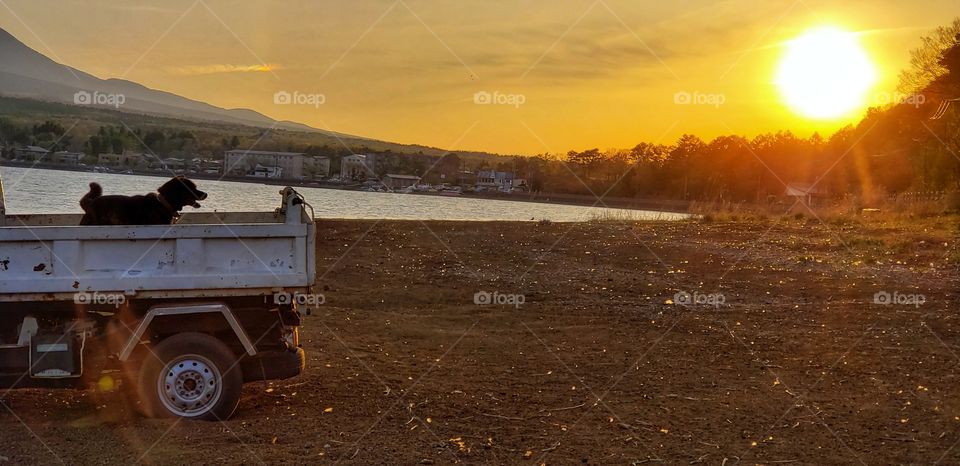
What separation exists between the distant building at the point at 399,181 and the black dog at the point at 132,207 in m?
34.7

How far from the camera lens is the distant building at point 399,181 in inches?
1657

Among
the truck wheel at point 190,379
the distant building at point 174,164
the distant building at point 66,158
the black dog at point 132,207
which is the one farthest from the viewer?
the distant building at point 66,158

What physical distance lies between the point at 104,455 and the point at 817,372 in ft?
23.2

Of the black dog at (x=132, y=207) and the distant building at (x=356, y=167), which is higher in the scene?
the distant building at (x=356, y=167)

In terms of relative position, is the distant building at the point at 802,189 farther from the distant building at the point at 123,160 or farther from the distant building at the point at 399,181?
the distant building at the point at 123,160

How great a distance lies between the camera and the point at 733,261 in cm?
1902

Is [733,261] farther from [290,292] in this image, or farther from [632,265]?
[290,292]

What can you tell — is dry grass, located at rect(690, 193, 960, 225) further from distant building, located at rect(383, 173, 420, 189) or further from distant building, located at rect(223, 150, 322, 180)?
distant building, located at rect(223, 150, 322, 180)

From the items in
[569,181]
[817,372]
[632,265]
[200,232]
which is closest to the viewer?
[200,232]

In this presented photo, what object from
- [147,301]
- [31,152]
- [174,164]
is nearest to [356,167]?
[174,164]

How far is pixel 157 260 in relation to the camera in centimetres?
639

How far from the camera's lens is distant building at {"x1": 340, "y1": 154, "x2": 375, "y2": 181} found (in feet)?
131

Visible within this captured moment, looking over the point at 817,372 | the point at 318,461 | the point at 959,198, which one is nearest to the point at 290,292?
the point at 318,461

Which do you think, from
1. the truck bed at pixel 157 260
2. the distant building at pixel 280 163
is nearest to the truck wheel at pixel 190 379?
the truck bed at pixel 157 260
